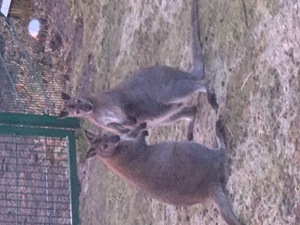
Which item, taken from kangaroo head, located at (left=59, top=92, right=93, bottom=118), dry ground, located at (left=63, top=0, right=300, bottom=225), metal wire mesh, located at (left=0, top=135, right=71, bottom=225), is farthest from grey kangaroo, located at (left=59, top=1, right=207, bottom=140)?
metal wire mesh, located at (left=0, top=135, right=71, bottom=225)

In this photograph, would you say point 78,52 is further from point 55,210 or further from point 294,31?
point 294,31

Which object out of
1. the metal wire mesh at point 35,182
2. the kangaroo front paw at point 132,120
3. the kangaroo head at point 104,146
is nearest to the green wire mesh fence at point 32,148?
the metal wire mesh at point 35,182

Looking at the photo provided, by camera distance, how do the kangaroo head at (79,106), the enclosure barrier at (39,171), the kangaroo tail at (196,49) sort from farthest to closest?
the enclosure barrier at (39,171)
the kangaroo head at (79,106)
the kangaroo tail at (196,49)

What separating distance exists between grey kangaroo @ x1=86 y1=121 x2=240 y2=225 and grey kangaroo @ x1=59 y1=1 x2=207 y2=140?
0.20 m

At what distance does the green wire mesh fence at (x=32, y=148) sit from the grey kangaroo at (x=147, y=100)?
5.10ft

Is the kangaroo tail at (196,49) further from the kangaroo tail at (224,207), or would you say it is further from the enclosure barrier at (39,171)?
the enclosure barrier at (39,171)

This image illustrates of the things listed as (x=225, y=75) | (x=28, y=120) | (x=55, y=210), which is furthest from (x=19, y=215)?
(x=225, y=75)

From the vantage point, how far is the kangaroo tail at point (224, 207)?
5.02 m

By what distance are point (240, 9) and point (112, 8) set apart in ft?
11.4

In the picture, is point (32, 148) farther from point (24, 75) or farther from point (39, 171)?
point (24, 75)

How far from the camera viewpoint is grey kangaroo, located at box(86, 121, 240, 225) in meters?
5.04

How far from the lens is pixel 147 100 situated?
546cm

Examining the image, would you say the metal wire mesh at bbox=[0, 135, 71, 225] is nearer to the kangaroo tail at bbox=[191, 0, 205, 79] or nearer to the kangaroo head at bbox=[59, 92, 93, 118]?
Answer: the kangaroo head at bbox=[59, 92, 93, 118]

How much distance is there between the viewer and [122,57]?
327 inches
